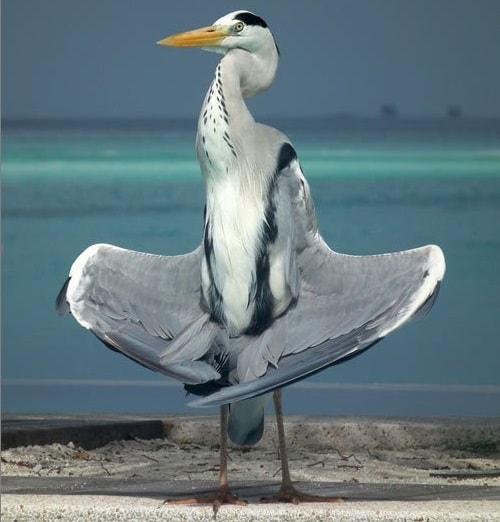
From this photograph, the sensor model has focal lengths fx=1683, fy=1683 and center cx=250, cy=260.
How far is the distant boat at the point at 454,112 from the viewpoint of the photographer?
17078mm

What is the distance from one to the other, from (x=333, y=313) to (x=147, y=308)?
55cm

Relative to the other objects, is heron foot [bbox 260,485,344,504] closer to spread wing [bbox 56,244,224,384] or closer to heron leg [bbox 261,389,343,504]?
heron leg [bbox 261,389,343,504]

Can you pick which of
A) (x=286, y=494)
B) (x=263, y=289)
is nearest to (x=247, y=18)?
(x=263, y=289)

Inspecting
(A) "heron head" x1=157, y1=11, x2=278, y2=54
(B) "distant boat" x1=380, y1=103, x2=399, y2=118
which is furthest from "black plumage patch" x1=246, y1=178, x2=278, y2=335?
(B) "distant boat" x1=380, y1=103, x2=399, y2=118

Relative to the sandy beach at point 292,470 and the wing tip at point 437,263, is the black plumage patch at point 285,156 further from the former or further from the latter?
the sandy beach at point 292,470

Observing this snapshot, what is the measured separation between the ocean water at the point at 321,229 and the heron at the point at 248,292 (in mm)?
3467

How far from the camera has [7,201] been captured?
1723 centimetres

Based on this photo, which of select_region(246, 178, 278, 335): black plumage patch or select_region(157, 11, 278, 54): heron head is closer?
select_region(246, 178, 278, 335): black plumage patch

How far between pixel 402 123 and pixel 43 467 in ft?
43.1

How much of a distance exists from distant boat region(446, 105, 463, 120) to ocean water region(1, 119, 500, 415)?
98mm

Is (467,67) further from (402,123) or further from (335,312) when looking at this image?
(335,312)

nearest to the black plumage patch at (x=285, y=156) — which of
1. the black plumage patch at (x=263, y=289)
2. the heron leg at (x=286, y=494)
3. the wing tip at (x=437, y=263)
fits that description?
the black plumage patch at (x=263, y=289)

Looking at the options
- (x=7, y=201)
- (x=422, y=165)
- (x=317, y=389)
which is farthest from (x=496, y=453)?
(x=422, y=165)

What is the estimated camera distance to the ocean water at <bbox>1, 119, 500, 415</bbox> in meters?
9.38
